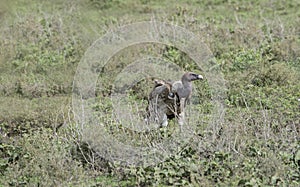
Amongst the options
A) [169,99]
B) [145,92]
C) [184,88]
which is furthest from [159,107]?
[145,92]

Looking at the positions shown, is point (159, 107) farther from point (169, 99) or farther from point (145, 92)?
point (145, 92)

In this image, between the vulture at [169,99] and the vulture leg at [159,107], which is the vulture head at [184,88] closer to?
the vulture at [169,99]

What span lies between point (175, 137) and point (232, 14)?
7536mm

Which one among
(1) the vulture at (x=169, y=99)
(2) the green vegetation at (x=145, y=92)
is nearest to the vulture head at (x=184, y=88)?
(1) the vulture at (x=169, y=99)

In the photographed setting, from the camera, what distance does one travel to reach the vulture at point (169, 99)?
26.6 feet

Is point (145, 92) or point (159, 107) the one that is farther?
point (145, 92)

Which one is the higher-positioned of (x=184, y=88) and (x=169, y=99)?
(x=184, y=88)

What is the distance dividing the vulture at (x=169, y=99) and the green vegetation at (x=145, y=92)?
0.36m

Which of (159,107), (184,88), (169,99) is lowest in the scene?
(159,107)

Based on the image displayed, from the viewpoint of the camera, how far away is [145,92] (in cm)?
999

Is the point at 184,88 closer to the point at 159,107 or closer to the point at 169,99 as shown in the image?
the point at 169,99

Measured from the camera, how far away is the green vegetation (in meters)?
6.73

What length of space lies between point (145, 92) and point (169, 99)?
1.89m

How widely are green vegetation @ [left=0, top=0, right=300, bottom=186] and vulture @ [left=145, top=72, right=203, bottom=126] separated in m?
0.36
